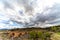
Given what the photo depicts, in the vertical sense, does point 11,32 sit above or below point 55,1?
below

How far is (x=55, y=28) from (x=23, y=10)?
45 centimetres

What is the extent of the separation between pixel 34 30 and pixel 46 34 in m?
0.15

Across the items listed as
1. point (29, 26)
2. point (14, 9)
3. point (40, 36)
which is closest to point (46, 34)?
point (40, 36)

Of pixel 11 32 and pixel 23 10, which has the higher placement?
pixel 23 10

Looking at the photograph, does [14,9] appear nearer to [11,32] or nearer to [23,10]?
[23,10]

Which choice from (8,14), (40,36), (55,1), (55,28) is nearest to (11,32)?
(8,14)

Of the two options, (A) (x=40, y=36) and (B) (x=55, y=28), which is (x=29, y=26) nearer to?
(A) (x=40, y=36)

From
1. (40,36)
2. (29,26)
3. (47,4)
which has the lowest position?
(40,36)

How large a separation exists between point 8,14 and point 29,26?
11.8 inches

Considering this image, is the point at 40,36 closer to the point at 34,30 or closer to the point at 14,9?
Result: the point at 34,30

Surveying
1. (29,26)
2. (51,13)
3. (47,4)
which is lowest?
(29,26)

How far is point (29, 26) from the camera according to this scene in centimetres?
181

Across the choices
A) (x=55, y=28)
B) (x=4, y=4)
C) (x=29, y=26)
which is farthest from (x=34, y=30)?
(x=4, y=4)

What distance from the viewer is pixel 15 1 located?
1.81 meters
